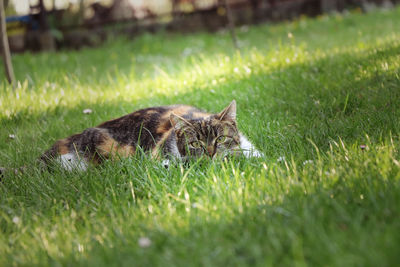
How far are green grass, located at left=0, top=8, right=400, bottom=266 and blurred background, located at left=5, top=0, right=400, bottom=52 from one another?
254 inches

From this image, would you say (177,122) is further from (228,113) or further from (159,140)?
(228,113)

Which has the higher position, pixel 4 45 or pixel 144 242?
pixel 4 45

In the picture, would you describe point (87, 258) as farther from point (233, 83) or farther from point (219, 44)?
point (219, 44)

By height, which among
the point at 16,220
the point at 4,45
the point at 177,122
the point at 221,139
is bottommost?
the point at 16,220

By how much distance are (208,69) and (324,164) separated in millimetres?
3115

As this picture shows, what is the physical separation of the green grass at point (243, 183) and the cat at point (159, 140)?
0.53 feet

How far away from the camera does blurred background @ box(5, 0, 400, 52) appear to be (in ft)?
33.9

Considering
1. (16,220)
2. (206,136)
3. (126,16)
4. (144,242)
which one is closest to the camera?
(144,242)

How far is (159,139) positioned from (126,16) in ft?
29.6

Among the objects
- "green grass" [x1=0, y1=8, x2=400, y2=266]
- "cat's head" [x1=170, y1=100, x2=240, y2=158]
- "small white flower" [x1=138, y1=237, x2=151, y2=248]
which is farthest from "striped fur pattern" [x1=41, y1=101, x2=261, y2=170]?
"small white flower" [x1=138, y1=237, x2=151, y2=248]

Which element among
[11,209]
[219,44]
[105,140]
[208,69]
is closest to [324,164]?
[105,140]

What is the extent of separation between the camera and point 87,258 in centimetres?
173

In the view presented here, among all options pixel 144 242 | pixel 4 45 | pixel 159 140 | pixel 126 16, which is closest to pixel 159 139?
pixel 159 140

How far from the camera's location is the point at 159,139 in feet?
10.2
